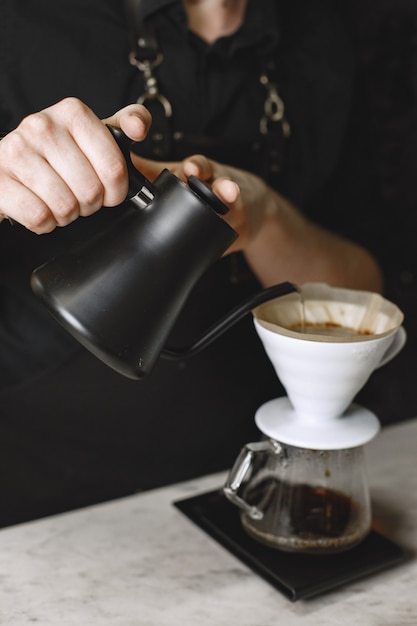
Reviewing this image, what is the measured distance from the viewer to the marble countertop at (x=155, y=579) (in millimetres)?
960

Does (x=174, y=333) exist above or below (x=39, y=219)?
below

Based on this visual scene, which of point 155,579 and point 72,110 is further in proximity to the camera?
point 155,579

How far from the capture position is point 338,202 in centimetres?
172

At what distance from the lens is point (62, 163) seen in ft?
2.78

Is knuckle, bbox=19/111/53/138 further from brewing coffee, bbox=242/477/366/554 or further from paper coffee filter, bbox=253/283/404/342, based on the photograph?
brewing coffee, bbox=242/477/366/554

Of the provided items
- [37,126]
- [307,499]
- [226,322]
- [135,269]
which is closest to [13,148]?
[37,126]

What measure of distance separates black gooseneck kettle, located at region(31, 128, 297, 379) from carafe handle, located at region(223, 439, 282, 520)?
0.21 m

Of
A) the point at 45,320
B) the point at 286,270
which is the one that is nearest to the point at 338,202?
the point at 286,270

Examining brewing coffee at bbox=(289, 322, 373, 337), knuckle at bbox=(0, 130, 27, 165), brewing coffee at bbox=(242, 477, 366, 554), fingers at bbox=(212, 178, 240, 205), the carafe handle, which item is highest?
knuckle at bbox=(0, 130, 27, 165)

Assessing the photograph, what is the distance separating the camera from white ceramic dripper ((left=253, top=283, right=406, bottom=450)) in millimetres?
964

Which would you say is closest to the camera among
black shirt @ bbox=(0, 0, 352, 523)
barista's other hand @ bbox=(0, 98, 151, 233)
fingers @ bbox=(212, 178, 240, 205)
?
barista's other hand @ bbox=(0, 98, 151, 233)

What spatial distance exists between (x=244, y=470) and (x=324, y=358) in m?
0.17

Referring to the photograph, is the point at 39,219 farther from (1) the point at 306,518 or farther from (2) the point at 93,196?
(1) the point at 306,518

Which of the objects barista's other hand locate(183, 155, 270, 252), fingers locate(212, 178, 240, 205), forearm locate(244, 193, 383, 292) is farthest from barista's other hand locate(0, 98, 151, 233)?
forearm locate(244, 193, 383, 292)
